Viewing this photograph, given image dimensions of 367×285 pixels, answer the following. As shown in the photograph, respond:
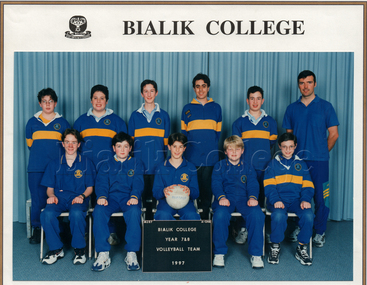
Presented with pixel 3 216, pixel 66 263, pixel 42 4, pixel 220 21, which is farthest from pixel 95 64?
pixel 66 263

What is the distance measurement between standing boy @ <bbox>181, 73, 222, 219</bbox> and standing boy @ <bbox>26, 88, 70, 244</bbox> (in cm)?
124

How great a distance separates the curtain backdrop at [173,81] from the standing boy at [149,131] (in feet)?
1.74

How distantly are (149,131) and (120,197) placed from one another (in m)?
0.69

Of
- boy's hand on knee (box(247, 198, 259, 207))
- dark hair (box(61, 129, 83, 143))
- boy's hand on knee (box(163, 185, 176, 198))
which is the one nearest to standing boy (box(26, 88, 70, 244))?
dark hair (box(61, 129, 83, 143))

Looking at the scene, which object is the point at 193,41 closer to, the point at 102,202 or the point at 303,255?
the point at 102,202

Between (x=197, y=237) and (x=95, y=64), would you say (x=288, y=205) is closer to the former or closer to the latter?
(x=197, y=237)

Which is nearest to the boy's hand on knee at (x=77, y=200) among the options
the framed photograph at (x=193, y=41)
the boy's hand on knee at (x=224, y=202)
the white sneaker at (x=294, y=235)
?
the framed photograph at (x=193, y=41)

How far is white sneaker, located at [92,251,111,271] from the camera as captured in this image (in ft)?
8.61

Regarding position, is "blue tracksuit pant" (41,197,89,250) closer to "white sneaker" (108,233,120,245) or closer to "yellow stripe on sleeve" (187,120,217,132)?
"white sneaker" (108,233,120,245)

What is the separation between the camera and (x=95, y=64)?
358 centimetres

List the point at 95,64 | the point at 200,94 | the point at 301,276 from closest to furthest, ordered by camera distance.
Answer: the point at 301,276 < the point at 200,94 < the point at 95,64

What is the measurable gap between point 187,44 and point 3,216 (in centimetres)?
210

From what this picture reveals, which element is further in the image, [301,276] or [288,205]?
[288,205]

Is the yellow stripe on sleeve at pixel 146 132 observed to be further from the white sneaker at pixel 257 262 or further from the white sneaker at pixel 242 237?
the white sneaker at pixel 257 262
